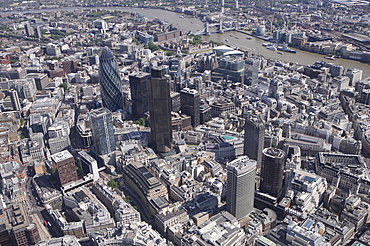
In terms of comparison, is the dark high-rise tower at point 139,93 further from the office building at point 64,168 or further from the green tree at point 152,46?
the green tree at point 152,46

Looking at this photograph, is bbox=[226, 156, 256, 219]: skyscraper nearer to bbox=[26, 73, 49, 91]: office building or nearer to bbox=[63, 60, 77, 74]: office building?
bbox=[26, 73, 49, 91]: office building

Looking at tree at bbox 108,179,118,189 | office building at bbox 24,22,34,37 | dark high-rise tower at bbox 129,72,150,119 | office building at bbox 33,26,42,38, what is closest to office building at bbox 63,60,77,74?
dark high-rise tower at bbox 129,72,150,119

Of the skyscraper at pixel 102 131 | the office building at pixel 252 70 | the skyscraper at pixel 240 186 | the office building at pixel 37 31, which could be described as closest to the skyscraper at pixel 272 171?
the skyscraper at pixel 240 186

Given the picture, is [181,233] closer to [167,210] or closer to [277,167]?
[167,210]

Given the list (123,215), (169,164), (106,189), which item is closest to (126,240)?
(123,215)

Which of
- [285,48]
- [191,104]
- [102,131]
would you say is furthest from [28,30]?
[102,131]

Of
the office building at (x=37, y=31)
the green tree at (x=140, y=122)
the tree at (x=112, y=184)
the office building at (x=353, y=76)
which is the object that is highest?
the office building at (x=37, y=31)
